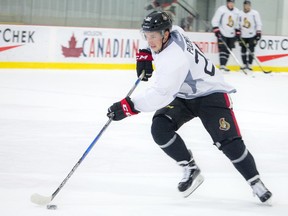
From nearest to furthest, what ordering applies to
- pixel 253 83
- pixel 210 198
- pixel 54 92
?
pixel 210 198 → pixel 54 92 → pixel 253 83

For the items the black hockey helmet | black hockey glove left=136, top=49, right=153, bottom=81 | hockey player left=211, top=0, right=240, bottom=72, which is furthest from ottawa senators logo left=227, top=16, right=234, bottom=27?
the black hockey helmet

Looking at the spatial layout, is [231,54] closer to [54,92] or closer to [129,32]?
[129,32]

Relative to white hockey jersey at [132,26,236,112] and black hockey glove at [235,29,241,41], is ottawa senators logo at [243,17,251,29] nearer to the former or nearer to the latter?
black hockey glove at [235,29,241,41]

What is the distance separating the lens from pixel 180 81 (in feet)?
10.5

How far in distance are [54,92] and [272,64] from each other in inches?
220

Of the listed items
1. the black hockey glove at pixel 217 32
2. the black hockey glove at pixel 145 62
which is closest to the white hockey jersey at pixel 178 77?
the black hockey glove at pixel 145 62

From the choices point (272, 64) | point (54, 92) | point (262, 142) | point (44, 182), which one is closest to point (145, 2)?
point (272, 64)

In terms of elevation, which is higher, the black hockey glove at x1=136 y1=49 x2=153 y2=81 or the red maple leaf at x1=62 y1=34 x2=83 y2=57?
the black hockey glove at x1=136 y1=49 x2=153 y2=81

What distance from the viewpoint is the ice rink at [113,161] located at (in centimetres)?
336

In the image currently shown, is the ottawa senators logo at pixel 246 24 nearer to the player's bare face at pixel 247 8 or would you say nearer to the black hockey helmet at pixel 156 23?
the player's bare face at pixel 247 8

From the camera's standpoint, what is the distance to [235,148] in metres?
3.35

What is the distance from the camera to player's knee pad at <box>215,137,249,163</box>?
3354 millimetres

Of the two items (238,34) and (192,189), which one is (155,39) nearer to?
(192,189)

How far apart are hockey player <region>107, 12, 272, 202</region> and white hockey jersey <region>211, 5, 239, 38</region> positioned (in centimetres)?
836
